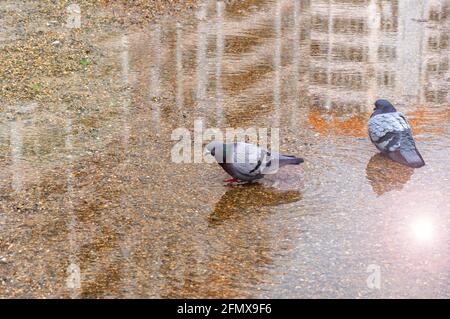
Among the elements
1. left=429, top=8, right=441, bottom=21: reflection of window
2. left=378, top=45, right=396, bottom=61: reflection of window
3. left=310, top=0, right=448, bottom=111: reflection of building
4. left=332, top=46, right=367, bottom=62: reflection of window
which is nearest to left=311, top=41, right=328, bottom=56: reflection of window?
left=310, top=0, right=448, bottom=111: reflection of building

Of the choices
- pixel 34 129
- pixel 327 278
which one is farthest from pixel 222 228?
pixel 34 129

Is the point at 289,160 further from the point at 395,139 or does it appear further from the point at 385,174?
the point at 395,139

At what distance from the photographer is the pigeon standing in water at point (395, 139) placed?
731 cm

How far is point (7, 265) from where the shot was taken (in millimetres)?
5578

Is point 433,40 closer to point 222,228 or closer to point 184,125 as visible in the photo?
point 184,125

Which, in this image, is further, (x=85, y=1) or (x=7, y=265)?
(x=85, y=1)

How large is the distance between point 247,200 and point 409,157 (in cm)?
183

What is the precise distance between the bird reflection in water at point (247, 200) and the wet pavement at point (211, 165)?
21 millimetres

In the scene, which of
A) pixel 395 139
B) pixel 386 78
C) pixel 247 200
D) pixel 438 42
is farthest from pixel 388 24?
pixel 247 200

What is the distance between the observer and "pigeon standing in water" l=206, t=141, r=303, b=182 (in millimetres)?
6742

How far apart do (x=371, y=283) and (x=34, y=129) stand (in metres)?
4.73

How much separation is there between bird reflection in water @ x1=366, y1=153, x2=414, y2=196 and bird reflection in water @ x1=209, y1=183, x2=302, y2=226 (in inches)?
33.1

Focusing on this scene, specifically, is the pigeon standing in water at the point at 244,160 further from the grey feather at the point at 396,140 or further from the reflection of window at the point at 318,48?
the reflection of window at the point at 318,48

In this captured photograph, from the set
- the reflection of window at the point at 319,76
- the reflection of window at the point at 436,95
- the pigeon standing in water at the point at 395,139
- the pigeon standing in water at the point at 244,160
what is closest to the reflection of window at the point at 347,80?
the reflection of window at the point at 319,76
